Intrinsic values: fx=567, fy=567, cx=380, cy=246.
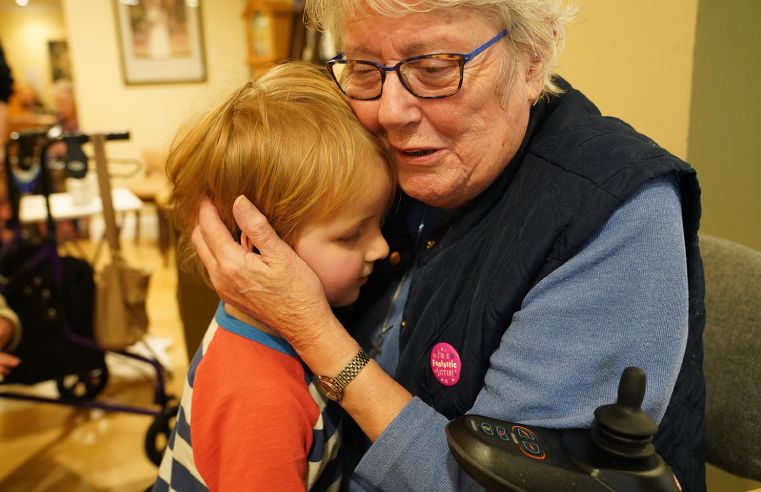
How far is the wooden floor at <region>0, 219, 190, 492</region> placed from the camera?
2184 millimetres

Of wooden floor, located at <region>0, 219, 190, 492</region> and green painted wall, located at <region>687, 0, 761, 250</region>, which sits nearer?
green painted wall, located at <region>687, 0, 761, 250</region>

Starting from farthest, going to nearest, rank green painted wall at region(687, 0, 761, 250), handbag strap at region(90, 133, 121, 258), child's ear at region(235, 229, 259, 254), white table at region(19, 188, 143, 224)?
white table at region(19, 188, 143, 224) < handbag strap at region(90, 133, 121, 258) < green painted wall at region(687, 0, 761, 250) < child's ear at region(235, 229, 259, 254)

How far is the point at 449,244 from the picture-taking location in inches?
37.9

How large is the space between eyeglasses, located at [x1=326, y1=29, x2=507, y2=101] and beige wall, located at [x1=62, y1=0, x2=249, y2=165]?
4.66 metres

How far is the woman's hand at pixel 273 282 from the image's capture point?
879 mm

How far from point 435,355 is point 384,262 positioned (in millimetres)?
270

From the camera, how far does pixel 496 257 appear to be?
839 mm

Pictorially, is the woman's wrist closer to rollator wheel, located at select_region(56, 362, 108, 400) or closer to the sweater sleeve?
the sweater sleeve

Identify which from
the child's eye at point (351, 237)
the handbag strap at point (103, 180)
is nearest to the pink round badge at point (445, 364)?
the child's eye at point (351, 237)

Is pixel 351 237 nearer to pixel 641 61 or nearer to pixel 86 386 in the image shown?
pixel 641 61

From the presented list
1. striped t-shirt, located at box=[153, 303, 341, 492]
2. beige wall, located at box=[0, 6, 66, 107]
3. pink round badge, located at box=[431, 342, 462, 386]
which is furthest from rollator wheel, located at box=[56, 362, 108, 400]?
beige wall, located at box=[0, 6, 66, 107]

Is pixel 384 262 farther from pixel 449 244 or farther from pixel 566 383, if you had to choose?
pixel 566 383

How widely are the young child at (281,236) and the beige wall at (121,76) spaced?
4.62 m

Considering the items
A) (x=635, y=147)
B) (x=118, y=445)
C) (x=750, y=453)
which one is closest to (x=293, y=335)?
(x=635, y=147)
